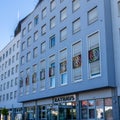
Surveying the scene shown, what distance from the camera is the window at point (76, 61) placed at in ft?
80.6

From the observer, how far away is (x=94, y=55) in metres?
22.7

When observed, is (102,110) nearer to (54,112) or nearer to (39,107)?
(54,112)

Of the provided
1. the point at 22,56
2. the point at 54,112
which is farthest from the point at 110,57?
the point at 22,56

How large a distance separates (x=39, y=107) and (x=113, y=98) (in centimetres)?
1488

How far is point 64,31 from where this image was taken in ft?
93.4

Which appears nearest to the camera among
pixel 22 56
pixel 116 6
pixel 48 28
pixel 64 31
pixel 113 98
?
pixel 113 98

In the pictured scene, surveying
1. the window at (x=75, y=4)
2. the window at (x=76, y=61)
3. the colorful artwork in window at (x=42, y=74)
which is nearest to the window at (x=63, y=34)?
the window at (x=75, y=4)

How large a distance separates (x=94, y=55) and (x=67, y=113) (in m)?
7.72

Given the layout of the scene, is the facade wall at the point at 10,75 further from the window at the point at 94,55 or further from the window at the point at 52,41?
the window at the point at 94,55

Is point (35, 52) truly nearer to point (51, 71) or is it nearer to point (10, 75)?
point (51, 71)

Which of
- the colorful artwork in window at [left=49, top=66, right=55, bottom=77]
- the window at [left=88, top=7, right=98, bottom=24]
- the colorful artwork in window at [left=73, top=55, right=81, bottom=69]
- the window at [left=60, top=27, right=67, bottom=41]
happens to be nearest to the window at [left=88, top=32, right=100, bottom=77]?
the window at [left=88, top=7, right=98, bottom=24]

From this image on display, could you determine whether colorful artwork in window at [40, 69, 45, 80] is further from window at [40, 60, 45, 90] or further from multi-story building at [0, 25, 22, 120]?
multi-story building at [0, 25, 22, 120]

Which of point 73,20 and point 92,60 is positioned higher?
point 73,20

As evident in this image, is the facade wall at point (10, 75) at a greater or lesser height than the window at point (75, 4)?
lesser
